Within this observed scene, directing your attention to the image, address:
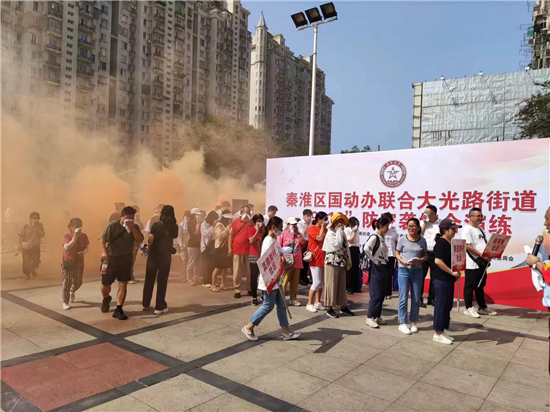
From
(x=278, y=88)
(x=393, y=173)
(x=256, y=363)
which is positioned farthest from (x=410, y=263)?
(x=278, y=88)

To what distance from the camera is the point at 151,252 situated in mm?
6133

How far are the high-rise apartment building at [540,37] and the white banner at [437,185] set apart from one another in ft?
145

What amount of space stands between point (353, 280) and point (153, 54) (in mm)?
41432

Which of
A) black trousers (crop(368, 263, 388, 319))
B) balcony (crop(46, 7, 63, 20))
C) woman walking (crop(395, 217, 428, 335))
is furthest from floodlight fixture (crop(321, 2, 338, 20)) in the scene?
balcony (crop(46, 7, 63, 20))

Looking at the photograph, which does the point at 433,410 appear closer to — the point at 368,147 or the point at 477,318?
the point at 477,318

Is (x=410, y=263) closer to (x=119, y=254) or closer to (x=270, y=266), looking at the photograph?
(x=270, y=266)

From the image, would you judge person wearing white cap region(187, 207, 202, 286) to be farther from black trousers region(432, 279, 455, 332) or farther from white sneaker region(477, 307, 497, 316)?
white sneaker region(477, 307, 497, 316)

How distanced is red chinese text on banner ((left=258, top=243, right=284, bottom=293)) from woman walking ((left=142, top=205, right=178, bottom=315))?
6.83ft

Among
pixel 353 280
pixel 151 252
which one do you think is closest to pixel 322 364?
pixel 151 252

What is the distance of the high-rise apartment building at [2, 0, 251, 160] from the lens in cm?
2658

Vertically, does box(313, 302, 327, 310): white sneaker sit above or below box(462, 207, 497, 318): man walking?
below

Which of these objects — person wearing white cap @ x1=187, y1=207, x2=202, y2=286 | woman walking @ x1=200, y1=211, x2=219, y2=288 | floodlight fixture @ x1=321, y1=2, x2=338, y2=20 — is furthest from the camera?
floodlight fixture @ x1=321, y1=2, x2=338, y2=20

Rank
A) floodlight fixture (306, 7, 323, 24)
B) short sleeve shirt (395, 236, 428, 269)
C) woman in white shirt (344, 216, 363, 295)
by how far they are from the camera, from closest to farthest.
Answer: short sleeve shirt (395, 236, 428, 269) → woman in white shirt (344, 216, 363, 295) → floodlight fixture (306, 7, 323, 24)

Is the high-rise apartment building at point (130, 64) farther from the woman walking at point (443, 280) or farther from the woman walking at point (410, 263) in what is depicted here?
the woman walking at point (443, 280)
